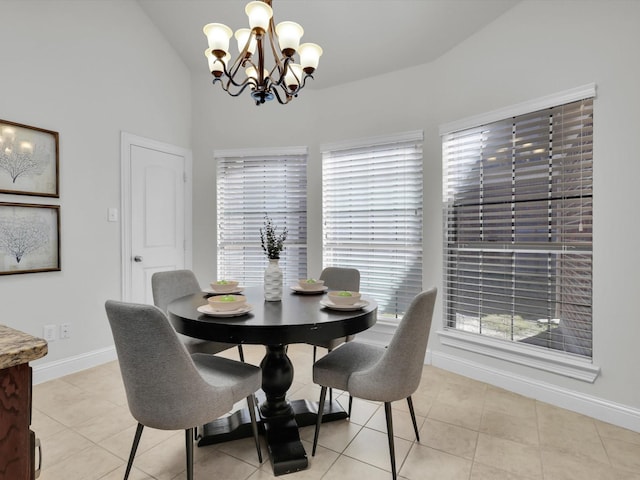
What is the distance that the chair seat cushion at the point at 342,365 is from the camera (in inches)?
68.3

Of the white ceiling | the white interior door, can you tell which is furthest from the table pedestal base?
the white ceiling

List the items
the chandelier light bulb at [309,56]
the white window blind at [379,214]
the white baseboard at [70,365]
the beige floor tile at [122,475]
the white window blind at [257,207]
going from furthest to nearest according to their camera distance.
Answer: the white window blind at [257,207], the white window blind at [379,214], the white baseboard at [70,365], the chandelier light bulb at [309,56], the beige floor tile at [122,475]

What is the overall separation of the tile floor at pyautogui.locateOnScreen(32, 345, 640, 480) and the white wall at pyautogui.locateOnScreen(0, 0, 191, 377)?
0.70 meters

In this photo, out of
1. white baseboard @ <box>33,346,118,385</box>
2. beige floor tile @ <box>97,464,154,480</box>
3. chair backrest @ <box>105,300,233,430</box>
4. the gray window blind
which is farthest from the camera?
white baseboard @ <box>33,346,118,385</box>

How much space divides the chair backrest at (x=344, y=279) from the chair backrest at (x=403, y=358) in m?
1.11

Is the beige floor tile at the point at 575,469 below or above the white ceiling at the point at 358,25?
below

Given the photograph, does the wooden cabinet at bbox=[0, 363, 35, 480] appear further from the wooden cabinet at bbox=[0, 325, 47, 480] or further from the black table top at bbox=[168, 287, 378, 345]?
the black table top at bbox=[168, 287, 378, 345]

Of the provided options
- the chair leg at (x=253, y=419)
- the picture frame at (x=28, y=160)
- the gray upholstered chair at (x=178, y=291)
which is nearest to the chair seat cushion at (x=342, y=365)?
the chair leg at (x=253, y=419)

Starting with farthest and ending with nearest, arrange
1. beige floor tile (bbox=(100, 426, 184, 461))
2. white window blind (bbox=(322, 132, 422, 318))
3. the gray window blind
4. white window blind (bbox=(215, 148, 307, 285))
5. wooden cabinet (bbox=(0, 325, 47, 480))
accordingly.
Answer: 1. white window blind (bbox=(215, 148, 307, 285))
2. white window blind (bbox=(322, 132, 422, 318))
3. the gray window blind
4. beige floor tile (bbox=(100, 426, 184, 461))
5. wooden cabinet (bbox=(0, 325, 47, 480))

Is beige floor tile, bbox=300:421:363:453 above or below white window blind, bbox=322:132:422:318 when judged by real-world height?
below

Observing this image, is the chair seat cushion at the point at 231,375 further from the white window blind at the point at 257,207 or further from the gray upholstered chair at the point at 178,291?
the white window blind at the point at 257,207

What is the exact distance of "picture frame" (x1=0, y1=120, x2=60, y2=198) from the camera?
8.21 ft

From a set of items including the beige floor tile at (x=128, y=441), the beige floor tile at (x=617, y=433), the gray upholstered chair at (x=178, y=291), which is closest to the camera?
the beige floor tile at (x=128, y=441)

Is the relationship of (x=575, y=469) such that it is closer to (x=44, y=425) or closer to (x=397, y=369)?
(x=397, y=369)
